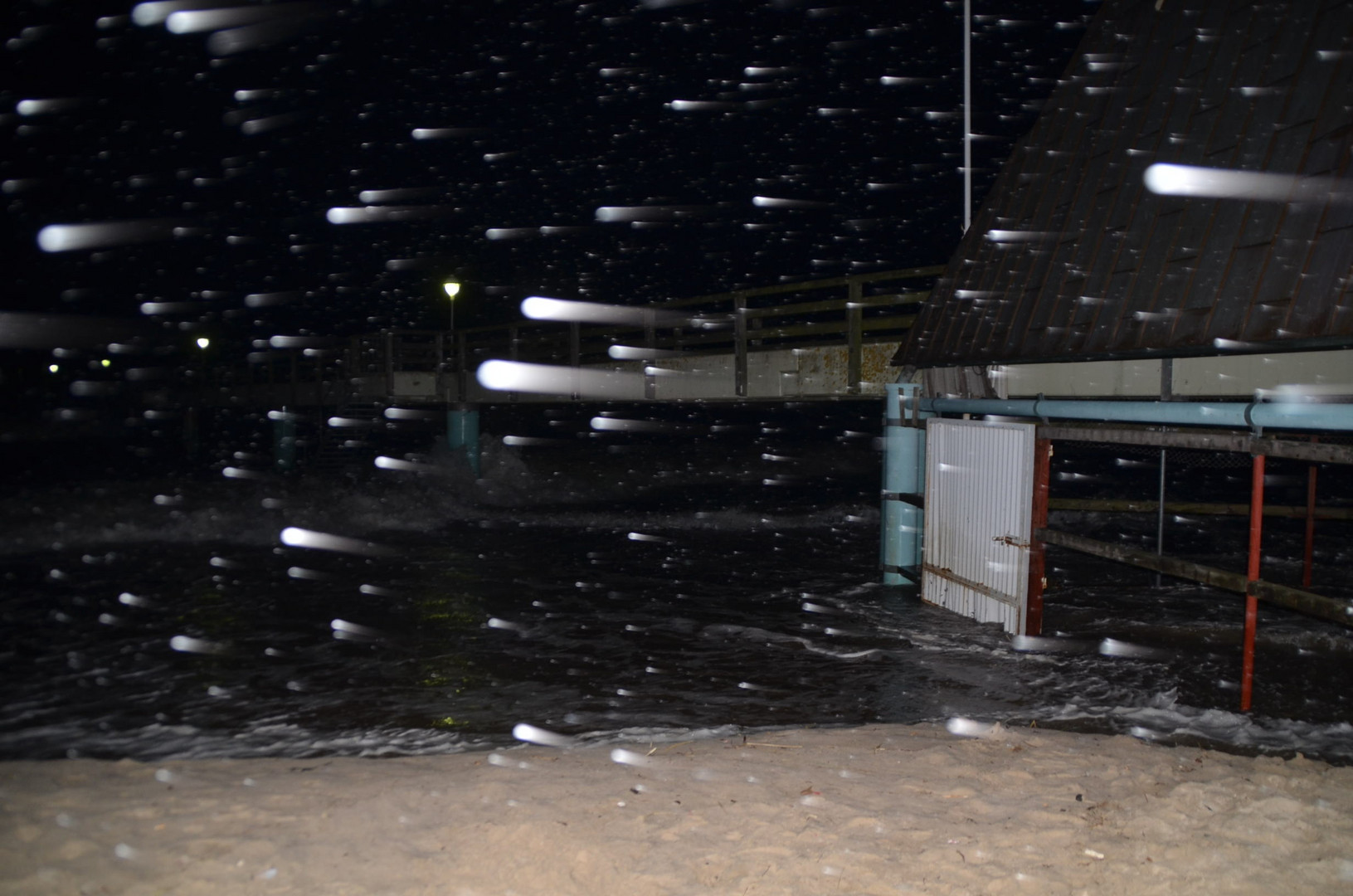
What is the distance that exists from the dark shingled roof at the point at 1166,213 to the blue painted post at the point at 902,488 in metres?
0.67

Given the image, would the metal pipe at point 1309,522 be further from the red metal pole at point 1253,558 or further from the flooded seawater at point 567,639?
the red metal pole at point 1253,558

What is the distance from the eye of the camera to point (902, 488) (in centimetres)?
1089

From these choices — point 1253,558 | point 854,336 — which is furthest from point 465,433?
point 1253,558

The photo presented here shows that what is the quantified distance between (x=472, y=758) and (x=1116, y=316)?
19.3 ft

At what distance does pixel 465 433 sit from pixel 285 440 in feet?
30.5

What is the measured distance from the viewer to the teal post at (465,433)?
83.3 feet

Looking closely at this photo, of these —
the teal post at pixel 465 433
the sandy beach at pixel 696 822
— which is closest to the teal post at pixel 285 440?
the teal post at pixel 465 433

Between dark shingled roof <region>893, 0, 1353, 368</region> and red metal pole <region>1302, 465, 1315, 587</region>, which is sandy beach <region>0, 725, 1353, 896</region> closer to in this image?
dark shingled roof <region>893, 0, 1353, 368</region>

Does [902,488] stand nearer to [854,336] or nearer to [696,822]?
[854,336]

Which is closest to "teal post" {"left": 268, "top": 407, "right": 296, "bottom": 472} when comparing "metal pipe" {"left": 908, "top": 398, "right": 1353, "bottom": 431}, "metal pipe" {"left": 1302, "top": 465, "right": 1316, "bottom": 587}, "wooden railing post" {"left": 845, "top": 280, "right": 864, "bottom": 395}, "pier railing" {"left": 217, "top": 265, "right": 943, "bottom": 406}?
"pier railing" {"left": 217, "top": 265, "right": 943, "bottom": 406}

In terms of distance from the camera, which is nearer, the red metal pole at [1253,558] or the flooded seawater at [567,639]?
the red metal pole at [1253,558]

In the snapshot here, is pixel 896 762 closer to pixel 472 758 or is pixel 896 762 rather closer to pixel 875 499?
pixel 472 758

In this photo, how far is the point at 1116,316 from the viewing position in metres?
7.59

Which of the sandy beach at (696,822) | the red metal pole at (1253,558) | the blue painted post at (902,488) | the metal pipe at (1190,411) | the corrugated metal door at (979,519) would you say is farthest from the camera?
the blue painted post at (902,488)
